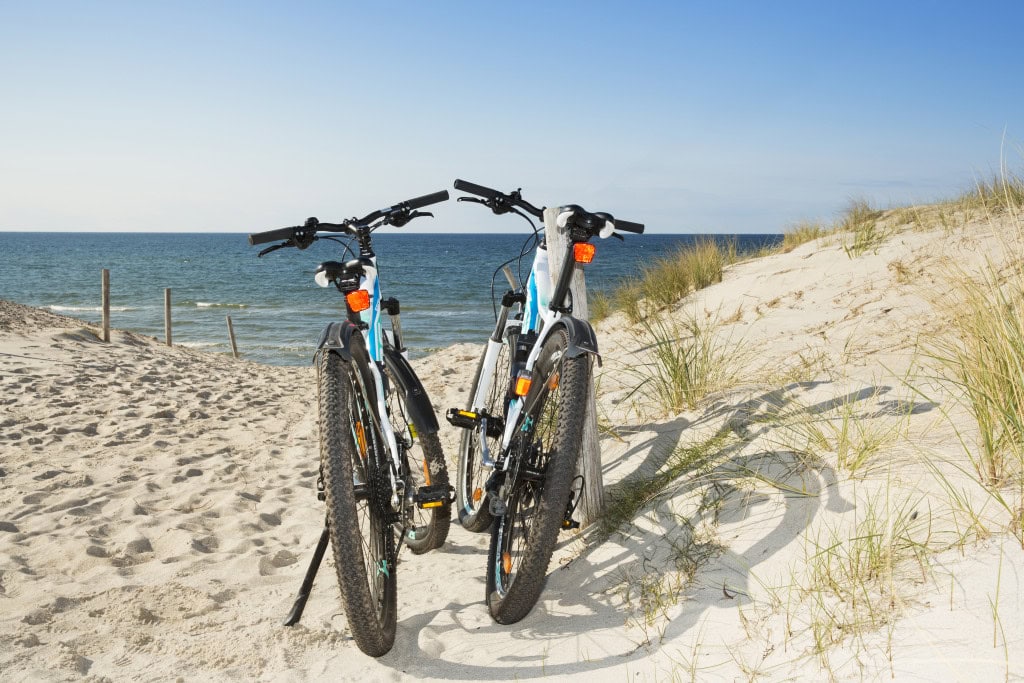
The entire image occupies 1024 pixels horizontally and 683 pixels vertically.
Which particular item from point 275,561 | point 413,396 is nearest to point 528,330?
point 413,396

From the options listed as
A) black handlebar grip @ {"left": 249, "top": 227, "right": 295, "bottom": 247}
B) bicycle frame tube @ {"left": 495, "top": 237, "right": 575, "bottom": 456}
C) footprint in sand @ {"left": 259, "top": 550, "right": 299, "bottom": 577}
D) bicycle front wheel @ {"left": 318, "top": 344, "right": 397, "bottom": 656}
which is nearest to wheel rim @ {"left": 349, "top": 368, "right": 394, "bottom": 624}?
bicycle front wheel @ {"left": 318, "top": 344, "right": 397, "bottom": 656}

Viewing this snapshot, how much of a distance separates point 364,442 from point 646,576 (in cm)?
140

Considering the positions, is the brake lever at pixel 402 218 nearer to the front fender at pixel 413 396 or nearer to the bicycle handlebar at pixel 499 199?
the bicycle handlebar at pixel 499 199

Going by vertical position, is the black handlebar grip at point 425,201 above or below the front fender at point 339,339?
above

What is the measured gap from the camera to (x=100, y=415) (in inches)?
280

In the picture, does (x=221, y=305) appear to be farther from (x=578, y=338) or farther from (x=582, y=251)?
(x=578, y=338)

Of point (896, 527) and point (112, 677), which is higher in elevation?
point (896, 527)

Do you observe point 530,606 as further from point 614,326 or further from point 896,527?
point 614,326

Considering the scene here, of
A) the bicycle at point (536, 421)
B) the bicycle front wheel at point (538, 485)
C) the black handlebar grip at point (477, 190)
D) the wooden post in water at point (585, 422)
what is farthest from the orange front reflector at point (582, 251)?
the black handlebar grip at point (477, 190)

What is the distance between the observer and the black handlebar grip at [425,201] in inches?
130

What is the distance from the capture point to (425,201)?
3.33 m

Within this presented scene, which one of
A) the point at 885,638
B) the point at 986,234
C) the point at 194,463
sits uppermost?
the point at 986,234

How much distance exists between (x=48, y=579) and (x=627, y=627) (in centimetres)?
291

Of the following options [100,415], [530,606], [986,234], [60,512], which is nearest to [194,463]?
[60,512]
